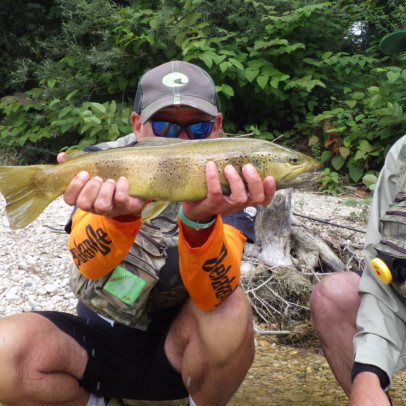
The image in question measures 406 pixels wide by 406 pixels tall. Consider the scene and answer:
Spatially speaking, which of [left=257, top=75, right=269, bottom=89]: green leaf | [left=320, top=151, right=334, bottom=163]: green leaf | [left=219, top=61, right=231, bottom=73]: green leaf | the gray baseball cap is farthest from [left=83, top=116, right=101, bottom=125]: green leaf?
the gray baseball cap

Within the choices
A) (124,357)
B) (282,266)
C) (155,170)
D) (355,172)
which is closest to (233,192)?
(155,170)

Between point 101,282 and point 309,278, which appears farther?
point 309,278

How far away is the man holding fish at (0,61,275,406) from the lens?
2123 mm

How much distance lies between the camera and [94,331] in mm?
2535

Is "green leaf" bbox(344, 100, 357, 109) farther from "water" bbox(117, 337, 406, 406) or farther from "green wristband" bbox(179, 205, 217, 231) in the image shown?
"green wristband" bbox(179, 205, 217, 231)

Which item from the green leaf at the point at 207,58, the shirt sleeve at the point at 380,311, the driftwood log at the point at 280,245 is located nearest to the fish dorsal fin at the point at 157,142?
the shirt sleeve at the point at 380,311

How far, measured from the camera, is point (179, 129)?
105 inches

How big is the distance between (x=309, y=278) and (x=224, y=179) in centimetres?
253

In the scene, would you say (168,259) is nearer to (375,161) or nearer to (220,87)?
(220,87)

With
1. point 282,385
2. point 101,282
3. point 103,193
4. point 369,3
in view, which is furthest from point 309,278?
point 369,3

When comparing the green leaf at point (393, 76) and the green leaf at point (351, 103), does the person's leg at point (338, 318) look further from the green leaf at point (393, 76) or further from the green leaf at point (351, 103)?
the green leaf at point (351, 103)

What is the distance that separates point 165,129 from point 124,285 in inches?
33.9

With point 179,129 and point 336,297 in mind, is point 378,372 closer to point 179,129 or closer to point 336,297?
point 336,297

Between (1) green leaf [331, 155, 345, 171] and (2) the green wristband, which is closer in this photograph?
(2) the green wristband
